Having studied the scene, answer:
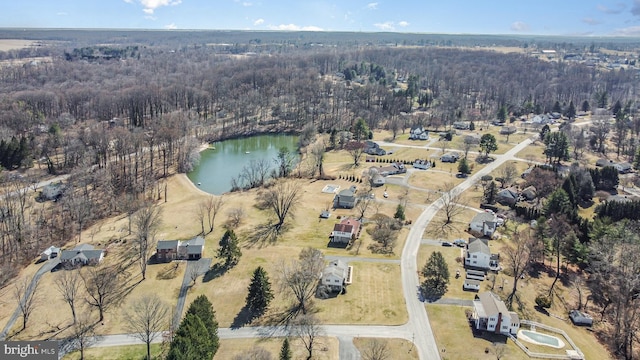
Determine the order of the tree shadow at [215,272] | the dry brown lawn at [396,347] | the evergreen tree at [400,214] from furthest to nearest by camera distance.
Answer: the evergreen tree at [400,214] → the tree shadow at [215,272] → the dry brown lawn at [396,347]

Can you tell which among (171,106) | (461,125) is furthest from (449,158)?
(171,106)

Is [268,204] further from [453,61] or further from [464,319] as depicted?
[453,61]

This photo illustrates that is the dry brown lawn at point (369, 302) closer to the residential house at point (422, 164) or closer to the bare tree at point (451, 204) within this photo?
the bare tree at point (451, 204)

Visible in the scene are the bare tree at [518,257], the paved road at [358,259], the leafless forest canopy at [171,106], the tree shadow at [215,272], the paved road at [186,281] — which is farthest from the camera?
the leafless forest canopy at [171,106]

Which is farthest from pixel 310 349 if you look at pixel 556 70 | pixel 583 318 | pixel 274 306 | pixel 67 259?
pixel 556 70

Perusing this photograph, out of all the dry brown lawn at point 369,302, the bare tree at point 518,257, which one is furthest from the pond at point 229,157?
the bare tree at point 518,257

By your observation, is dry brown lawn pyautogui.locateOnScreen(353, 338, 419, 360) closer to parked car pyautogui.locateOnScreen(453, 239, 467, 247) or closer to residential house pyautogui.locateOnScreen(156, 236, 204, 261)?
parked car pyautogui.locateOnScreen(453, 239, 467, 247)

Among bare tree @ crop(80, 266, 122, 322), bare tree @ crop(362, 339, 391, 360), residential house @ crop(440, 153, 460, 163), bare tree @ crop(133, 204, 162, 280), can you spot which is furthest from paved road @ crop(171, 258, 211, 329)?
residential house @ crop(440, 153, 460, 163)
